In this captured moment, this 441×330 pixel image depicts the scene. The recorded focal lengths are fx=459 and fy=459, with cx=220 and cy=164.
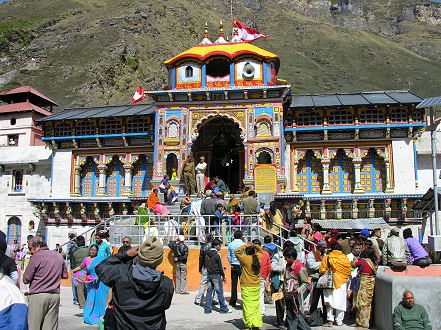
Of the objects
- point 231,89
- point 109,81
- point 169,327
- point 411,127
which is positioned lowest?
point 169,327

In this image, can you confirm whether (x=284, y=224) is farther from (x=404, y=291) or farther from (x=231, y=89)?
(x=231, y=89)

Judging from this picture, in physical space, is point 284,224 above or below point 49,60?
below

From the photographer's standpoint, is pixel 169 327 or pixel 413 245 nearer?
pixel 169 327

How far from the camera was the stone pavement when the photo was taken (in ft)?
33.4

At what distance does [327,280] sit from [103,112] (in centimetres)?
2148

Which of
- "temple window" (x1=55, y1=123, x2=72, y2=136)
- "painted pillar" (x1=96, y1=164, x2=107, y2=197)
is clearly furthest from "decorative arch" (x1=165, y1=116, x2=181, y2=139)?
"temple window" (x1=55, y1=123, x2=72, y2=136)

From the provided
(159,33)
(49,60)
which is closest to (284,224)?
(49,60)

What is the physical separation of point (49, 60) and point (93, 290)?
298 feet

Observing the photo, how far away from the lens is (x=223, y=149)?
26859mm

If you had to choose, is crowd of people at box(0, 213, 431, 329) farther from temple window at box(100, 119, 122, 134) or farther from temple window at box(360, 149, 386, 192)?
temple window at box(100, 119, 122, 134)

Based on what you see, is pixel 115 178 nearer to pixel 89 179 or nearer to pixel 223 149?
pixel 89 179

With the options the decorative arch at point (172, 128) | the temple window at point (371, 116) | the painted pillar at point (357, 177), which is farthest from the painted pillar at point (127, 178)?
the temple window at point (371, 116)

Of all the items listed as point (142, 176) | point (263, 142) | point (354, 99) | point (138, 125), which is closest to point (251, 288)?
point (263, 142)

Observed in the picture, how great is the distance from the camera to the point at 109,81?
86.8 metres
